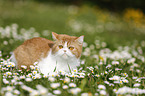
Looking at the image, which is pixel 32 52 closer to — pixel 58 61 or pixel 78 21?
pixel 58 61

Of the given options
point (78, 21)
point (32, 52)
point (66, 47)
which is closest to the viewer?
point (66, 47)

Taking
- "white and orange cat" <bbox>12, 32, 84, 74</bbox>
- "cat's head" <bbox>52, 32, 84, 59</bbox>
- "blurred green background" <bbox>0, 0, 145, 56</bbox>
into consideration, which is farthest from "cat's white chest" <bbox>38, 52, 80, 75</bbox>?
"blurred green background" <bbox>0, 0, 145, 56</bbox>

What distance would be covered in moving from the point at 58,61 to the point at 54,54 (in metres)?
0.15

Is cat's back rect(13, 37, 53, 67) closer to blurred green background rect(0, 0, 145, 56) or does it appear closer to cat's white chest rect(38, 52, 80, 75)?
cat's white chest rect(38, 52, 80, 75)

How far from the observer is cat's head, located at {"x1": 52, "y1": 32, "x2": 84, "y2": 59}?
3260mm

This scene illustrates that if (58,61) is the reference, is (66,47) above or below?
above

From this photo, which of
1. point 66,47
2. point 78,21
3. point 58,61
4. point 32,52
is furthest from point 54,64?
point 78,21

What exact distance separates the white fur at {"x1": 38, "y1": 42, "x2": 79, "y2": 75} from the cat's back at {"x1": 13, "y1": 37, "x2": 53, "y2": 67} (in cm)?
16

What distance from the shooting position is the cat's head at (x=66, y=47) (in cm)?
326

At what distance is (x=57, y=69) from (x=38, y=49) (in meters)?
0.60

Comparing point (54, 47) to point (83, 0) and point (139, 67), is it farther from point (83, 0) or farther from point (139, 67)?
point (83, 0)

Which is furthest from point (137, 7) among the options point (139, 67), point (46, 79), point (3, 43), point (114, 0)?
point (46, 79)

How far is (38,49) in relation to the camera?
3623 mm

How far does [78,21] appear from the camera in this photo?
433 inches
